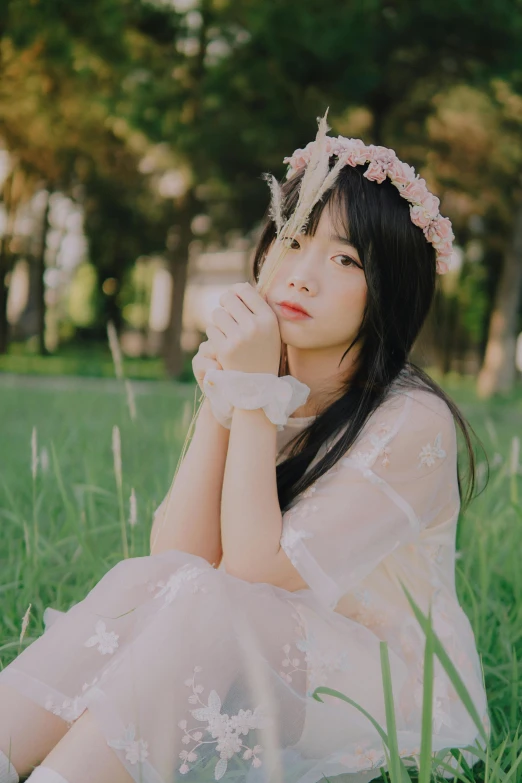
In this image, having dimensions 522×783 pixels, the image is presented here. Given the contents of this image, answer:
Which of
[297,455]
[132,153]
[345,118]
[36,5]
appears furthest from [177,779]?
[132,153]

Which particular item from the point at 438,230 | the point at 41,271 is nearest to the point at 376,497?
the point at 438,230

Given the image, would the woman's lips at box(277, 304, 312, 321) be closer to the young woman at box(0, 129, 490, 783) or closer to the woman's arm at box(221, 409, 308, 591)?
the young woman at box(0, 129, 490, 783)

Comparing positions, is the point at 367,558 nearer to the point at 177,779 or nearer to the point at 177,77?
the point at 177,779

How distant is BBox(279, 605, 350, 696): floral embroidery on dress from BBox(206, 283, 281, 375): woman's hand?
430 millimetres

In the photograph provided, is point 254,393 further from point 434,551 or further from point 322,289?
point 434,551

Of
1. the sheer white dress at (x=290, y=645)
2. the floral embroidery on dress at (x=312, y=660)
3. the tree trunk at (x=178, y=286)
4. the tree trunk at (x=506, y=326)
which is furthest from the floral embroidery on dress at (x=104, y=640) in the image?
the tree trunk at (x=178, y=286)

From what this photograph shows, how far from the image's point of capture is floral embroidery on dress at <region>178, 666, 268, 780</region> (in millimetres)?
1132

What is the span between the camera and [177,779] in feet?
3.72

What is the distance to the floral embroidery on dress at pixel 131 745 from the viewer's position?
1.09 m

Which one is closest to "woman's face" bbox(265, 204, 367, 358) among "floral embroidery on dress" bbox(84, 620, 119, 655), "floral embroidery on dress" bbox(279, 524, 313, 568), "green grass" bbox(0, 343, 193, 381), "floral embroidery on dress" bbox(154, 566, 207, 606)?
"floral embroidery on dress" bbox(279, 524, 313, 568)

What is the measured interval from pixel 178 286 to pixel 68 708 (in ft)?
35.1

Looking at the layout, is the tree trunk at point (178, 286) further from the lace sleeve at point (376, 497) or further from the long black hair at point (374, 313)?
the lace sleeve at point (376, 497)

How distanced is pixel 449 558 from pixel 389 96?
7971mm

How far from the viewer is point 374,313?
1.50 m
